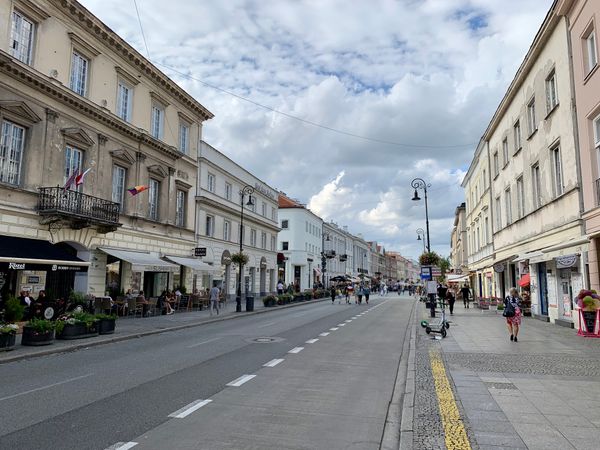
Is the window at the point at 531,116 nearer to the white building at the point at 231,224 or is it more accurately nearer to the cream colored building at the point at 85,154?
the cream colored building at the point at 85,154

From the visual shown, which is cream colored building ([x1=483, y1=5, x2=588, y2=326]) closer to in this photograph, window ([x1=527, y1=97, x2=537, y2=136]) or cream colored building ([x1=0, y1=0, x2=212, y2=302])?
window ([x1=527, y1=97, x2=537, y2=136])

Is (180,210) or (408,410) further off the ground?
(180,210)

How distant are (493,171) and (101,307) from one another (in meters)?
24.7

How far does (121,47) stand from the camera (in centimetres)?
2381

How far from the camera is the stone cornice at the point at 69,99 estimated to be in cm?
1738

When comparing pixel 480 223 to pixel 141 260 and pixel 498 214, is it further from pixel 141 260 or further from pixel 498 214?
pixel 141 260

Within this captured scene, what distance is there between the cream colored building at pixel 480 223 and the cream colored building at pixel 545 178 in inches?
248

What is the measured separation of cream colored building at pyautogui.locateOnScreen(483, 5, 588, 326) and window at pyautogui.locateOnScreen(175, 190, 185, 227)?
1990 centimetres

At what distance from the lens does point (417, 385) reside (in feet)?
26.3

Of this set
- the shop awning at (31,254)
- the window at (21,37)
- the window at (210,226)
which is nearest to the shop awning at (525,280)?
the shop awning at (31,254)

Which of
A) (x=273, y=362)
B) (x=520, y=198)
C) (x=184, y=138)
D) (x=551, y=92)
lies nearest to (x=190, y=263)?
(x=184, y=138)

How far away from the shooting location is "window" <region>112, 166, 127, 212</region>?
24.2 meters

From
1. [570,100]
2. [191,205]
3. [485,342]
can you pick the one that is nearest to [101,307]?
[191,205]

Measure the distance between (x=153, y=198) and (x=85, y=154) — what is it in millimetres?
6206
